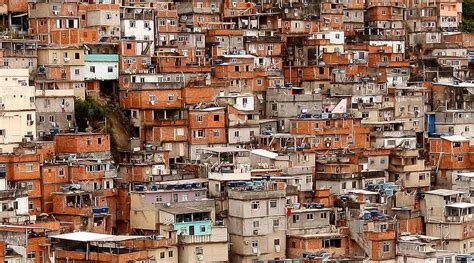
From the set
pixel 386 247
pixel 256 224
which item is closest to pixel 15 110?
pixel 256 224

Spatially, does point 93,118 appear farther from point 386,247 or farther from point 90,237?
point 386,247

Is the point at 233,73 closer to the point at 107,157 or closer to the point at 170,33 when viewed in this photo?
the point at 170,33

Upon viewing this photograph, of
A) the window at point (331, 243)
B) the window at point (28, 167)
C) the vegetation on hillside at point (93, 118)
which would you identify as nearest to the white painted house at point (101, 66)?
the vegetation on hillside at point (93, 118)

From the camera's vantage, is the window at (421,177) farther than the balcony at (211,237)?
Yes

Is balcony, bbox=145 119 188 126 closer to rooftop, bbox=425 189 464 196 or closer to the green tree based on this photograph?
the green tree

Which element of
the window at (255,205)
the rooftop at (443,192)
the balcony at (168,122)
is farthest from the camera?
the balcony at (168,122)

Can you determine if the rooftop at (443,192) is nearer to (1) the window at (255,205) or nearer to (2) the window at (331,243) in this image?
(2) the window at (331,243)
